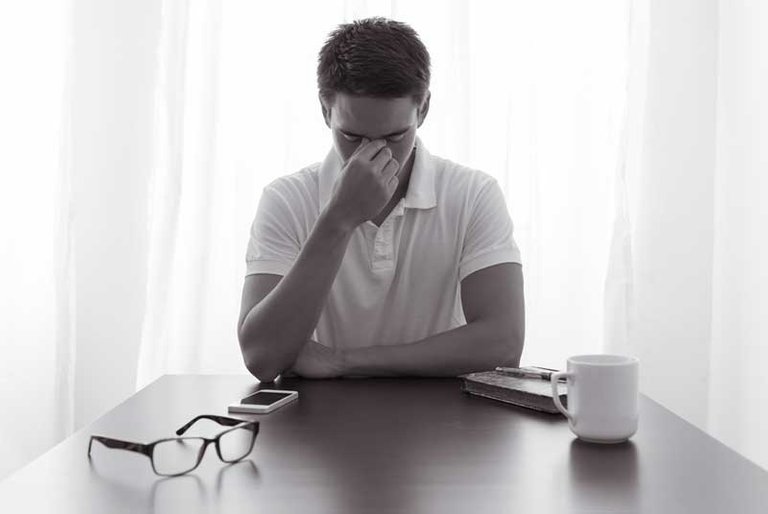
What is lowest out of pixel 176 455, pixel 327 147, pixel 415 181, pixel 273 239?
pixel 176 455

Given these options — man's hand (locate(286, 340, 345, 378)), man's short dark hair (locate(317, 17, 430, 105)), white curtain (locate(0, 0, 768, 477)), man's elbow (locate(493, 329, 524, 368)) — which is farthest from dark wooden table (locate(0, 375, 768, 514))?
white curtain (locate(0, 0, 768, 477))

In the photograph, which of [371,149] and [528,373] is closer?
[528,373]

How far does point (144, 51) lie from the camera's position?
8.77 ft

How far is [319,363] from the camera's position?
55.9 inches

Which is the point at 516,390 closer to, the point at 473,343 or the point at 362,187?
the point at 473,343

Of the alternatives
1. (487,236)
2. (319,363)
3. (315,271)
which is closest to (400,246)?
(487,236)

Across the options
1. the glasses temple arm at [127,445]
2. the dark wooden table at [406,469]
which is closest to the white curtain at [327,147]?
the dark wooden table at [406,469]

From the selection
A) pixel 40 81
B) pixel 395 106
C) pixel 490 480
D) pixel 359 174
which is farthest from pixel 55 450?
pixel 40 81

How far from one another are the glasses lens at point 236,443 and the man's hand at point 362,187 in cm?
60

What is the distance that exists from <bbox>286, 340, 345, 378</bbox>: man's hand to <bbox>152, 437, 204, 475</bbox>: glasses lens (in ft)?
1.42

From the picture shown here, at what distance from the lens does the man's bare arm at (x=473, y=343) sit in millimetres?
1439

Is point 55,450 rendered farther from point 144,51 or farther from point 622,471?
point 144,51

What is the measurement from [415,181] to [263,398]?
0.70m

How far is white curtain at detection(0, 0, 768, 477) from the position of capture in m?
2.63
